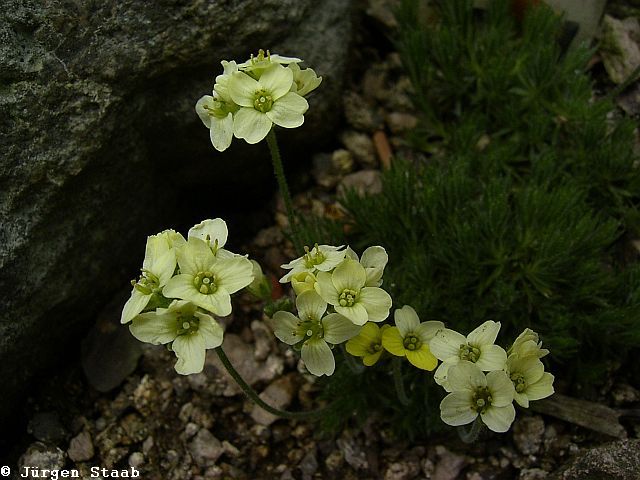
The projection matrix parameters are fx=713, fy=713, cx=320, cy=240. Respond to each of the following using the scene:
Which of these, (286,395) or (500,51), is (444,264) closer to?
(286,395)

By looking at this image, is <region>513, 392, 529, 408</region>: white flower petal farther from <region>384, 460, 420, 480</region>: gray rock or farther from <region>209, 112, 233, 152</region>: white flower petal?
<region>209, 112, 233, 152</region>: white flower petal

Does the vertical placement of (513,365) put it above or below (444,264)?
above

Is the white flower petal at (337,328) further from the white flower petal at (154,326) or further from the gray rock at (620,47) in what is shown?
the gray rock at (620,47)

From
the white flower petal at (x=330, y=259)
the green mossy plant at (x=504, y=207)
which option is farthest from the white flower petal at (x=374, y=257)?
the green mossy plant at (x=504, y=207)

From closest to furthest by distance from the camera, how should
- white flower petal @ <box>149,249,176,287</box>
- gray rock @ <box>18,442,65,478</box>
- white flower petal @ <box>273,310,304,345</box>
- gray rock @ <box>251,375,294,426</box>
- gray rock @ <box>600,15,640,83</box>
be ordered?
white flower petal @ <box>149,249,176,287</box> < white flower petal @ <box>273,310,304,345</box> < gray rock @ <box>18,442,65,478</box> < gray rock @ <box>251,375,294,426</box> < gray rock @ <box>600,15,640,83</box>

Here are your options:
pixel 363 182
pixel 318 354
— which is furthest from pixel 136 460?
pixel 363 182

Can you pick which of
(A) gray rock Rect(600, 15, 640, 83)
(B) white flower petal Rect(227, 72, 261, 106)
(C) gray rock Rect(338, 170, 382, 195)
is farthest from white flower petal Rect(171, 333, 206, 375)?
(A) gray rock Rect(600, 15, 640, 83)

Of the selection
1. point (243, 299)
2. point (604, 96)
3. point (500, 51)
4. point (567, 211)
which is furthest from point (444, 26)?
point (243, 299)
